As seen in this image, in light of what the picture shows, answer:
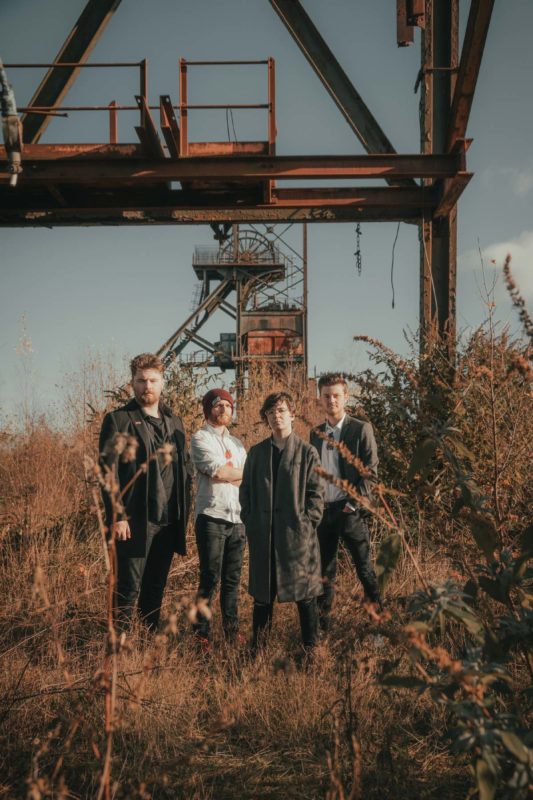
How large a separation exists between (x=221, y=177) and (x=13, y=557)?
399cm

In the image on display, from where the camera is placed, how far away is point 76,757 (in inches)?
109

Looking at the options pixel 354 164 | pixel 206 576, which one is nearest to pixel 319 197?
pixel 354 164

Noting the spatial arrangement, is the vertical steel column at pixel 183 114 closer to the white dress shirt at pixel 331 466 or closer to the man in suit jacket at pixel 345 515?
the man in suit jacket at pixel 345 515

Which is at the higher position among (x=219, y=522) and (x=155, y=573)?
(x=219, y=522)

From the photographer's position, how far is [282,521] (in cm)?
410

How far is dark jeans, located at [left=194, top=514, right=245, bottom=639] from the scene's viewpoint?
440 cm

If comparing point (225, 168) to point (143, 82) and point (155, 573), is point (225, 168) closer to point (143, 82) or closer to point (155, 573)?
point (143, 82)

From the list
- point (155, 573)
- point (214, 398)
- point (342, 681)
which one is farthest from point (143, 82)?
point (342, 681)

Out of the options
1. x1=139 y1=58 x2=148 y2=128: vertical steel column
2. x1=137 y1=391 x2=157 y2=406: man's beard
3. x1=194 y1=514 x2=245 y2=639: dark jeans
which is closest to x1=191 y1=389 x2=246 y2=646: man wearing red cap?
x1=194 y1=514 x2=245 y2=639: dark jeans

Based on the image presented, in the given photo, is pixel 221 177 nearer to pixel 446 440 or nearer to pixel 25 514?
pixel 25 514

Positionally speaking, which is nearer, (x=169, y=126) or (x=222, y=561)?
(x=222, y=561)

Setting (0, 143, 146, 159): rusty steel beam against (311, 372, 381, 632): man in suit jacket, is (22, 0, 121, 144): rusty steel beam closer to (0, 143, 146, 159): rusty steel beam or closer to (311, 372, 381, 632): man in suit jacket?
(0, 143, 146, 159): rusty steel beam

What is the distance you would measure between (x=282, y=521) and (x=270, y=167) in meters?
3.61

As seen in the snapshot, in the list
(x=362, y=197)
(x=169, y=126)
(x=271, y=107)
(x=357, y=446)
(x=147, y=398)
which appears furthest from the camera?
(x=362, y=197)
